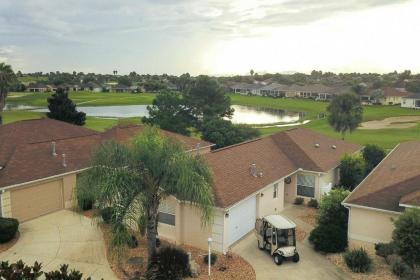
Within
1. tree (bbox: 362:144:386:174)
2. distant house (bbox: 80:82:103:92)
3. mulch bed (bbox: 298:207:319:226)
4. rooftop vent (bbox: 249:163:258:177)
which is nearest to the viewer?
rooftop vent (bbox: 249:163:258:177)

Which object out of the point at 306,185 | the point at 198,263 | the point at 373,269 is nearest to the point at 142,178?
the point at 198,263

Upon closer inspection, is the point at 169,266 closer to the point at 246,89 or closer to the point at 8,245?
the point at 8,245

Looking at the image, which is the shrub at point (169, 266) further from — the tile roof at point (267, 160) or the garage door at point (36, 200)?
the garage door at point (36, 200)

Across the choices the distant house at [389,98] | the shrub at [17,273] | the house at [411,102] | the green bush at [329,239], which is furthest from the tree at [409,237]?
the distant house at [389,98]

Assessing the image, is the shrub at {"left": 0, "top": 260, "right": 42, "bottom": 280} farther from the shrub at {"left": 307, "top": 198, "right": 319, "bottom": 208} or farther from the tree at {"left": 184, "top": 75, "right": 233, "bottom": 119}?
the tree at {"left": 184, "top": 75, "right": 233, "bottom": 119}

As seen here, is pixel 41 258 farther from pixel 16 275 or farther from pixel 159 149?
pixel 16 275

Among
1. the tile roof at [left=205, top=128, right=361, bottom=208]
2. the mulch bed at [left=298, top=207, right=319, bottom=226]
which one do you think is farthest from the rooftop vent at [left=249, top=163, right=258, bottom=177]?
the mulch bed at [left=298, top=207, right=319, bottom=226]

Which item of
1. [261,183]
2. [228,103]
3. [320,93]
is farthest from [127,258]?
[320,93]
